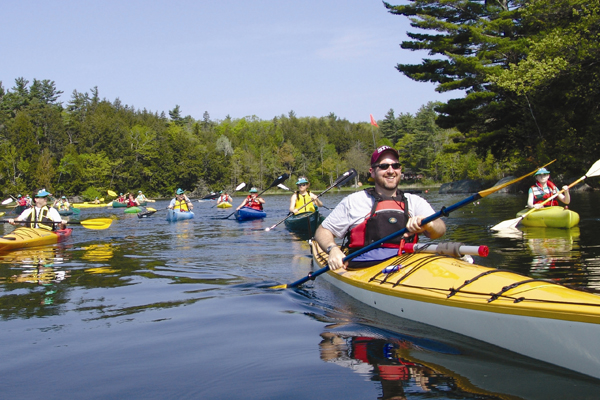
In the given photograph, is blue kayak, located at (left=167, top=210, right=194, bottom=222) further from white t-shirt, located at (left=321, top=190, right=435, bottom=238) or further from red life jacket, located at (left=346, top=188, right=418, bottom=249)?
red life jacket, located at (left=346, top=188, right=418, bottom=249)

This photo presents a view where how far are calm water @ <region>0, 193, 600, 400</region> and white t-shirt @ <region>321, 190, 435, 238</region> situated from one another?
0.79 m

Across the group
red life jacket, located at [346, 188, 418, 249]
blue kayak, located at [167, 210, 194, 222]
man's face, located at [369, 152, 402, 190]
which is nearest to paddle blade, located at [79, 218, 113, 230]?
blue kayak, located at [167, 210, 194, 222]

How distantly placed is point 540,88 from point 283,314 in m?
22.8

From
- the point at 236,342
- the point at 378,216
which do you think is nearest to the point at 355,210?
the point at 378,216

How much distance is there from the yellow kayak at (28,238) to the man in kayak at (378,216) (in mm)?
7905

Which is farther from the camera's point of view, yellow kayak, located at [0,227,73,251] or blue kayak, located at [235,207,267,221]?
blue kayak, located at [235,207,267,221]

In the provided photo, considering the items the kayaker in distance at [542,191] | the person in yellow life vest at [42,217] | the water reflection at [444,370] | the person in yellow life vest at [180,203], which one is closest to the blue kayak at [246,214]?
the person in yellow life vest at [180,203]

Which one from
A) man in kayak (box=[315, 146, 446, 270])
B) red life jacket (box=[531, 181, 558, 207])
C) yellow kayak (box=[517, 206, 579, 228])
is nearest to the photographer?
man in kayak (box=[315, 146, 446, 270])

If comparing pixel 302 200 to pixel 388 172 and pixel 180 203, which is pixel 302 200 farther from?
pixel 388 172

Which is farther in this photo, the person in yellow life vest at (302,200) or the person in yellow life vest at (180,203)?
the person in yellow life vest at (180,203)

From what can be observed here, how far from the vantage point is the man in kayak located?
4.83 m

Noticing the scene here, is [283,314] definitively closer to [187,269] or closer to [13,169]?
[187,269]

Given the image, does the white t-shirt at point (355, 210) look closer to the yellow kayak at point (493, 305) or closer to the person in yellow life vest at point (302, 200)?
the yellow kayak at point (493, 305)

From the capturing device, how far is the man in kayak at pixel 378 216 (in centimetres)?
483
